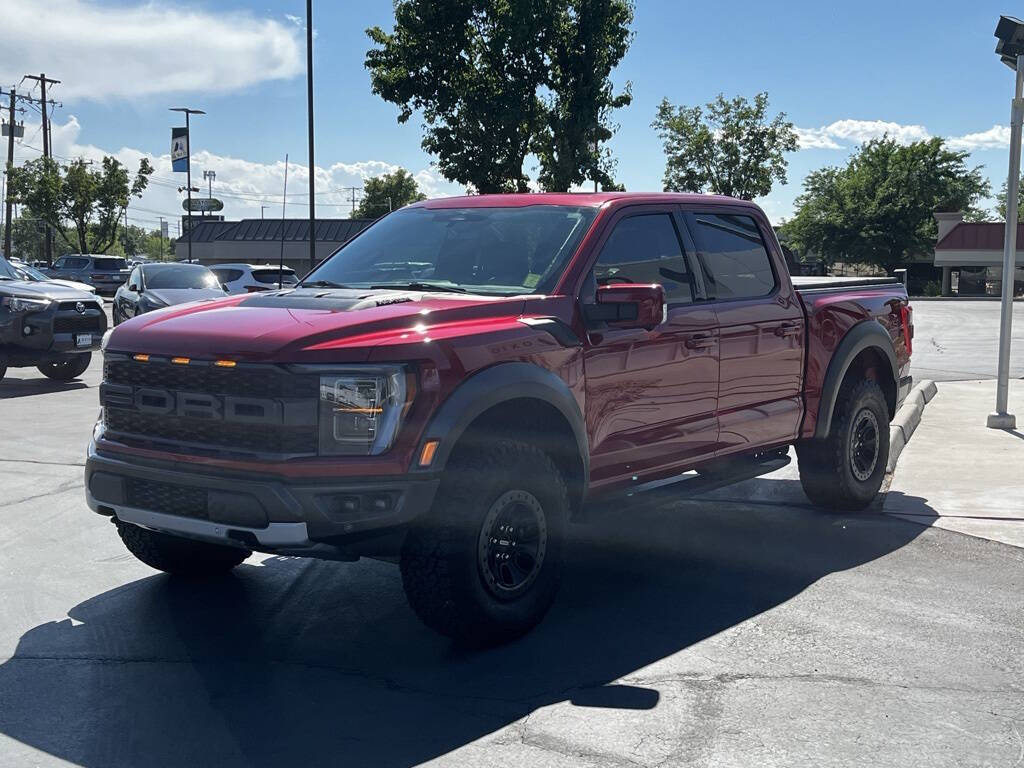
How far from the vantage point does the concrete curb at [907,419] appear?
8.80 meters

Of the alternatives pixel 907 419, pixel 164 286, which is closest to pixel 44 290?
pixel 164 286

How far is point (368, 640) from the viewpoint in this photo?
15.9 ft

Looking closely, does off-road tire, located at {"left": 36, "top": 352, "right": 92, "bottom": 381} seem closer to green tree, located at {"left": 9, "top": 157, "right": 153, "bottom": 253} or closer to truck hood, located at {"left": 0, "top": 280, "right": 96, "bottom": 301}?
truck hood, located at {"left": 0, "top": 280, "right": 96, "bottom": 301}

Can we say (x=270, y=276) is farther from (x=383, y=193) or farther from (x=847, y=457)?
(x=383, y=193)

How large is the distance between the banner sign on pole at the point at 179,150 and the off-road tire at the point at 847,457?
48.4 meters

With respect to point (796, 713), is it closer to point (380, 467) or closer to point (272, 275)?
point (380, 467)

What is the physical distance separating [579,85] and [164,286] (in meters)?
20.3

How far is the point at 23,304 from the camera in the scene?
13.9 metres

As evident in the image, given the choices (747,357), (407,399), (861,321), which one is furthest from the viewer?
(861,321)

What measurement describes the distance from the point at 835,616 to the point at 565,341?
1769mm

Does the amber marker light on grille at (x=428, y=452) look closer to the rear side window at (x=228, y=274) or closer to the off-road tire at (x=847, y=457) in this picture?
the off-road tire at (x=847, y=457)

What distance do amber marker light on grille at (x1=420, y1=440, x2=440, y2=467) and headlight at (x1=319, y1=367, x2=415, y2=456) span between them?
0.13 metres

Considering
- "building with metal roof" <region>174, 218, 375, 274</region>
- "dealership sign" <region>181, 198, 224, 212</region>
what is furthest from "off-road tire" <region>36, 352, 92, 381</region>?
"dealership sign" <region>181, 198, 224, 212</region>

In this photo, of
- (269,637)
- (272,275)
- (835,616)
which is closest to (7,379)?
(272,275)
